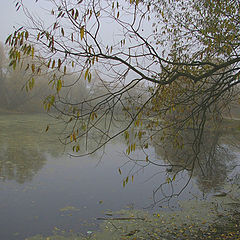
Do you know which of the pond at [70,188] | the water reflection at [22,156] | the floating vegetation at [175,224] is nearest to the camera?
the floating vegetation at [175,224]

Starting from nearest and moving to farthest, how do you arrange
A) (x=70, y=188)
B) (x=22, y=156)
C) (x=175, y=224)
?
(x=175, y=224), (x=70, y=188), (x=22, y=156)

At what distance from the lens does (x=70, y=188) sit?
5.64 m

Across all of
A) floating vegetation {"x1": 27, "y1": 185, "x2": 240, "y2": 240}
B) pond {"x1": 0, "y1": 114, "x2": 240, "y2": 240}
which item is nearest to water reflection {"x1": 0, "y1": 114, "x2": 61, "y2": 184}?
pond {"x1": 0, "y1": 114, "x2": 240, "y2": 240}

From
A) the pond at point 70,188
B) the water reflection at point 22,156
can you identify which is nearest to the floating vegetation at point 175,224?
the pond at point 70,188

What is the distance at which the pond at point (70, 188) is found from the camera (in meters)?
4.07

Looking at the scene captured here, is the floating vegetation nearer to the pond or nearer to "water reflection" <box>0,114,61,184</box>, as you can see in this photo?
the pond

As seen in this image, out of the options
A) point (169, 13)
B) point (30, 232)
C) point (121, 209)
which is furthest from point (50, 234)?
point (169, 13)

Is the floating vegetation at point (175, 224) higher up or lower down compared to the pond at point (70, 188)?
higher up

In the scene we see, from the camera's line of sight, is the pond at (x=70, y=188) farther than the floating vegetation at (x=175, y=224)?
Yes

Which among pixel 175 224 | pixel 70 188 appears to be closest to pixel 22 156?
pixel 70 188

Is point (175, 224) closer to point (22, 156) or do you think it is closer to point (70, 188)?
point (70, 188)

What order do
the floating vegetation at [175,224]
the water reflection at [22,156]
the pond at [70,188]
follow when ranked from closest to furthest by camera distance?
1. the floating vegetation at [175,224]
2. the pond at [70,188]
3. the water reflection at [22,156]

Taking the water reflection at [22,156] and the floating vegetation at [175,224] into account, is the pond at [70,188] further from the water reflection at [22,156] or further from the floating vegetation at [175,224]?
the floating vegetation at [175,224]

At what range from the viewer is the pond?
407 cm
